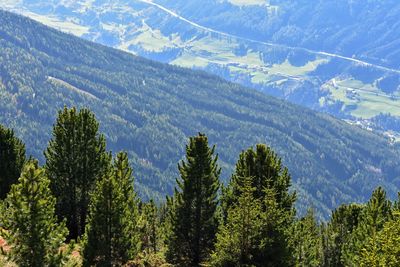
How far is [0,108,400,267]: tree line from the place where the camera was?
41.3m

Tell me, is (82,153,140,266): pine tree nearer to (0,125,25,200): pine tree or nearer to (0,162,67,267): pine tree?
(0,162,67,267): pine tree

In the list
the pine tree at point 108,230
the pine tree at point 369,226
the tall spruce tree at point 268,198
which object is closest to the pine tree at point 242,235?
the tall spruce tree at point 268,198

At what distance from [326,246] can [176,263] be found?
126 ft

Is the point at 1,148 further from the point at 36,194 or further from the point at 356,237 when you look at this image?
the point at 356,237

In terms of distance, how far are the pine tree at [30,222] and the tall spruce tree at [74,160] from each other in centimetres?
2290

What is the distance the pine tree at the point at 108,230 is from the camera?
4859 centimetres

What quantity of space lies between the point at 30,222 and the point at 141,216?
22.2m

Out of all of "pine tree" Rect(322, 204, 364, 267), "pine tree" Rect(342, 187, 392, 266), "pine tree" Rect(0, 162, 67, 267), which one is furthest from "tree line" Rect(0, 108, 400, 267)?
"pine tree" Rect(322, 204, 364, 267)

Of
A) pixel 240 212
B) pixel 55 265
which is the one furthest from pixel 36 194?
pixel 240 212

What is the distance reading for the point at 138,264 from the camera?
5341 cm

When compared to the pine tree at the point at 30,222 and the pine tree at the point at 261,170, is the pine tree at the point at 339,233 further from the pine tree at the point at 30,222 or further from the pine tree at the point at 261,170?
the pine tree at the point at 30,222

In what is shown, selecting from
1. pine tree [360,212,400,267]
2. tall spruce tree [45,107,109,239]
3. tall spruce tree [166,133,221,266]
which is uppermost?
tall spruce tree [45,107,109,239]

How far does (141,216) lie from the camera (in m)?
61.8

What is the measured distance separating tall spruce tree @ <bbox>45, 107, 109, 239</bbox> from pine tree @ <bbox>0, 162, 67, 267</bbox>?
75.1 feet
